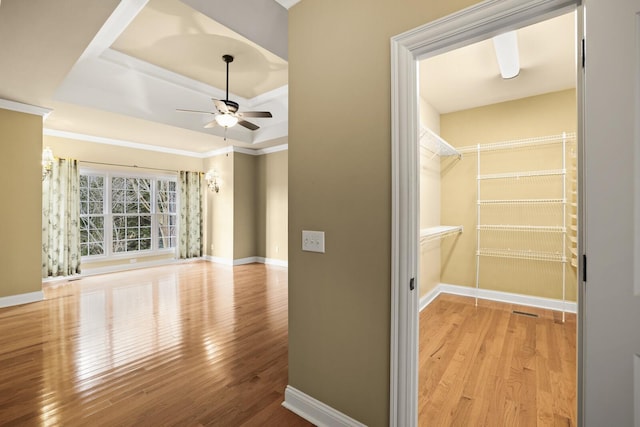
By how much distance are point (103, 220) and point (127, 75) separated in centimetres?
327

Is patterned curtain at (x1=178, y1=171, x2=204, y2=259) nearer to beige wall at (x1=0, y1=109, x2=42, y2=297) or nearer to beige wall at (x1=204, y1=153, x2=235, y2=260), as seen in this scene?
beige wall at (x1=204, y1=153, x2=235, y2=260)

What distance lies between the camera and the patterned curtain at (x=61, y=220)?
5.14m

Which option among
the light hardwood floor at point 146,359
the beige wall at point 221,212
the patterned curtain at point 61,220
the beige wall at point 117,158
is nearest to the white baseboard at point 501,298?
the light hardwood floor at point 146,359

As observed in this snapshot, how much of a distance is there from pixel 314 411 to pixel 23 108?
516cm

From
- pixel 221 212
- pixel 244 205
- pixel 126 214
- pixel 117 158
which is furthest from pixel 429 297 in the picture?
pixel 117 158

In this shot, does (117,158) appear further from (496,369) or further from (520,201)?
(520,201)

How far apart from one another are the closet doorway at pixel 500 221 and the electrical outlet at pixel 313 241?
1315 millimetres

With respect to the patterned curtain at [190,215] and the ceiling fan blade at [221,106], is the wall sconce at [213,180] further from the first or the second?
the ceiling fan blade at [221,106]

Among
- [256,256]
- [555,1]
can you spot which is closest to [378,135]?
[555,1]

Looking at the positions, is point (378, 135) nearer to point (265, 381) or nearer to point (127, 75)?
point (265, 381)

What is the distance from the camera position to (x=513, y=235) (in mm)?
4027

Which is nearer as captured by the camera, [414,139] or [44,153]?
[414,139]

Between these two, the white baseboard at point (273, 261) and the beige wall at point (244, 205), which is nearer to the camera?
the white baseboard at point (273, 261)

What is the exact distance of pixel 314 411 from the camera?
5.84 feet
